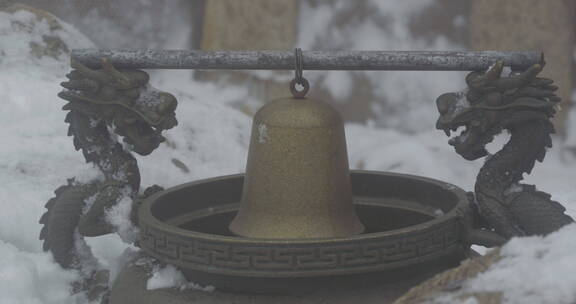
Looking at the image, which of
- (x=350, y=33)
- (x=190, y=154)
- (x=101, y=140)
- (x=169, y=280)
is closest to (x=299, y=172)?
(x=169, y=280)

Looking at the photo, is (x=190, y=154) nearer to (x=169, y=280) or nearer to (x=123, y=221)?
(x=123, y=221)

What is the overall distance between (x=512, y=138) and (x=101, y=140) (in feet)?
4.09

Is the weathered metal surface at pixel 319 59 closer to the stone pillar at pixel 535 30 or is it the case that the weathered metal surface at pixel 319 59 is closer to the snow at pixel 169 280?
the snow at pixel 169 280

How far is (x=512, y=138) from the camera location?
91.0 inches

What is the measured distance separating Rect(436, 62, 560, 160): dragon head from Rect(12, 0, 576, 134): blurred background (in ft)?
11.2

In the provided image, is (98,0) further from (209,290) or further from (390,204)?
(209,290)

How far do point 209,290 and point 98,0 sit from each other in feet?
12.9

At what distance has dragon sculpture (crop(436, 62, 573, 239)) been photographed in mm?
2201

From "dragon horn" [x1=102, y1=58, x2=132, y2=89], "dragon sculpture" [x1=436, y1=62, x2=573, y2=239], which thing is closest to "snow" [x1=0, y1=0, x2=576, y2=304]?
"dragon horn" [x1=102, y1=58, x2=132, y2=89]

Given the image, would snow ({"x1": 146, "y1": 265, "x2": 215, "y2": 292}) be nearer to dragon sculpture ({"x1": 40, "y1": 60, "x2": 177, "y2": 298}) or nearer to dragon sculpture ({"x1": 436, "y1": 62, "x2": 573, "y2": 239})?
dragon sculpture ({"x1": 40, "y1": 60, "x2": 177, "y2": 298})

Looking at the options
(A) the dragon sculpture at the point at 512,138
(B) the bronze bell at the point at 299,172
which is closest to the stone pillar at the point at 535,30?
(A) the dragon sculpture at the point at 512,138

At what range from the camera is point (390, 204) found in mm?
2609

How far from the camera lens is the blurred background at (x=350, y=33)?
18.1ft

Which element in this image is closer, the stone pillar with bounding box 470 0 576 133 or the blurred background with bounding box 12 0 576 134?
the stone pillar with bounding box 470 0 576 133
